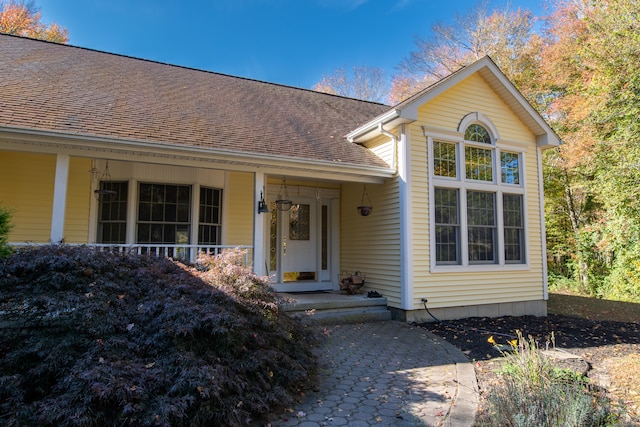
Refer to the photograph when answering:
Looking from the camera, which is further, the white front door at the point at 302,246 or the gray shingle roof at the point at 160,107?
the white front door at the point at 302,246

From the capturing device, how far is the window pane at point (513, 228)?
350 inches

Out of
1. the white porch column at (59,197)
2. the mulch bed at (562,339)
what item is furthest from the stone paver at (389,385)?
the white porch column at (59,197)

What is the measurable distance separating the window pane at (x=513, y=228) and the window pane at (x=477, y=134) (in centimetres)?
138

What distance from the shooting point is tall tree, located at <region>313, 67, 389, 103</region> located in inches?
967

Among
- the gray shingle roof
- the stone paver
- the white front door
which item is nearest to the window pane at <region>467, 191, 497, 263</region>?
the gray shingle roof

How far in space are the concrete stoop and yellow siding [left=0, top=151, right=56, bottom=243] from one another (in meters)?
4.87

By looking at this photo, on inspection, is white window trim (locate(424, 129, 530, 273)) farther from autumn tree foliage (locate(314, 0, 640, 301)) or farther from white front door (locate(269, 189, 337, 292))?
autumn tree foliage (locate(314, 0, 640, 301))

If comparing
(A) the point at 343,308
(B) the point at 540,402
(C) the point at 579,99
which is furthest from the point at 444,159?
(C) the point at 579,99

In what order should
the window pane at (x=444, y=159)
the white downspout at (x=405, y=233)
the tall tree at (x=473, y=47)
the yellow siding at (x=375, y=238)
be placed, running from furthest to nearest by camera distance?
the tall tree at (x=473, y=47), the window pane at (x=444, y=159), the yellow siding at (x=375, y=238), the white downspout at (x=405, y=233)

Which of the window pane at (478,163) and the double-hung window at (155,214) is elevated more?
the window pane at (478,163)

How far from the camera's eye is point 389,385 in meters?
4.23

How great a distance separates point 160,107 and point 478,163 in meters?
6.91

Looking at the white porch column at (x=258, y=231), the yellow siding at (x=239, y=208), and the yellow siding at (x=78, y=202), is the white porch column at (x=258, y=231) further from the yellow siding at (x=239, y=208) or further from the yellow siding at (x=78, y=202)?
the yellow siding at (x=78, y=202)

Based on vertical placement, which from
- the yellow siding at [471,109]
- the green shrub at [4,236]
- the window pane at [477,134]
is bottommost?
the green shrub at [4,236]
